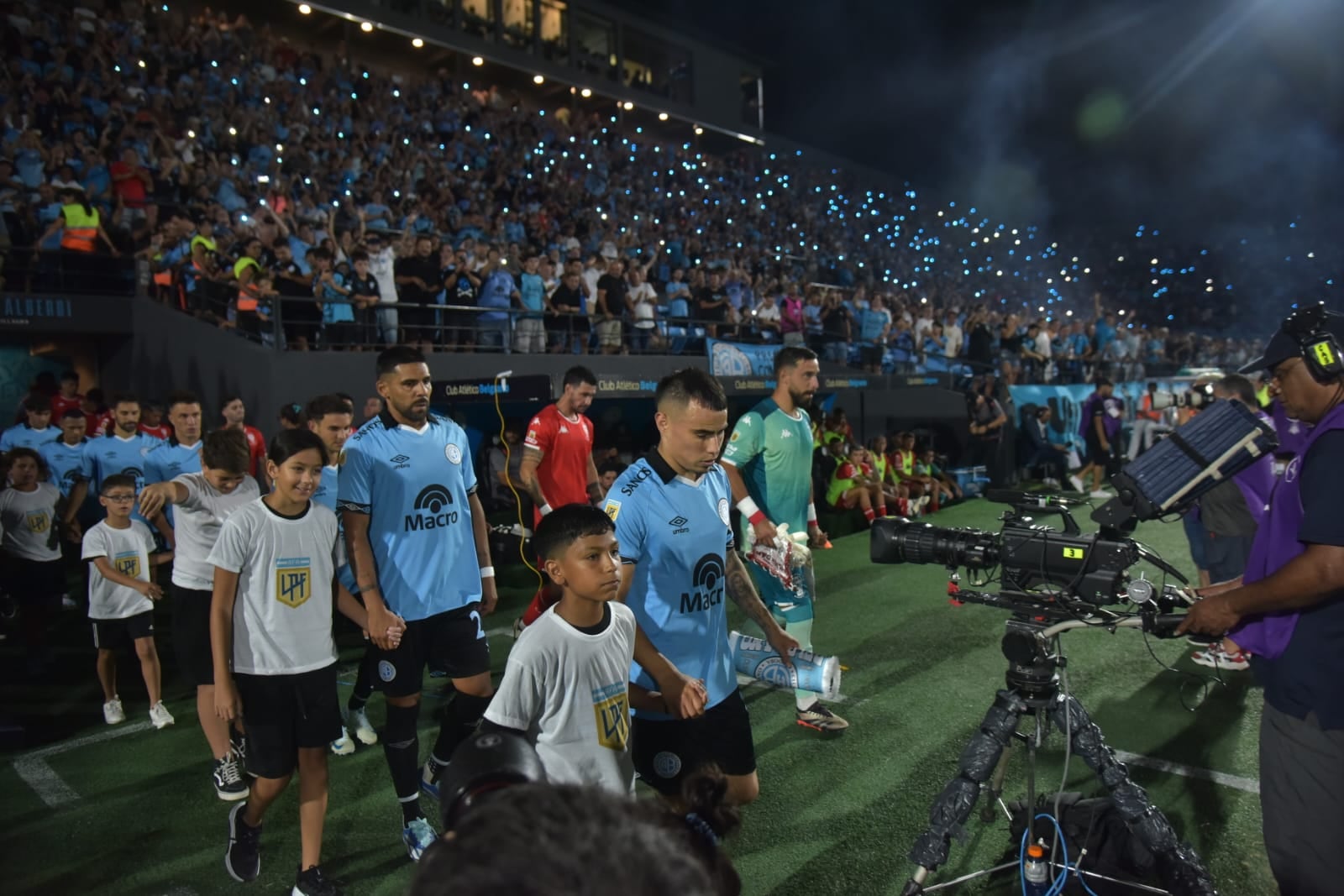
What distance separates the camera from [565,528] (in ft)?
8.95

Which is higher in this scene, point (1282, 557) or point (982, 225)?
point (982, 225)

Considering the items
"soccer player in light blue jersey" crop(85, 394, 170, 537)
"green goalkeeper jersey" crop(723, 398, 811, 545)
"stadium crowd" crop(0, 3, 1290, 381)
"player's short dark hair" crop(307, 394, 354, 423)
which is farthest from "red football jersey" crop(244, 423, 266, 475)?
"green goalkeeper jersey" crop(723, 398, 811, 545)

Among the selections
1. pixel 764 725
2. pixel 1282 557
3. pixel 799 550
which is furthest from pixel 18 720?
pixel 1282 557

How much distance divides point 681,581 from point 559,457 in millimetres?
3784

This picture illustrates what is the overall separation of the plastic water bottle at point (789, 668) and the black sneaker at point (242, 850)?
2.13m

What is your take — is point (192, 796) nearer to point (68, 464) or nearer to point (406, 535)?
point (406, 535)

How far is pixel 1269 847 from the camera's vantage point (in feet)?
8.65

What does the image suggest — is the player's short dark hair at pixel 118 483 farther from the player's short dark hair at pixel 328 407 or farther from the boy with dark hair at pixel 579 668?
the boy with dark hair at pixel 579 668

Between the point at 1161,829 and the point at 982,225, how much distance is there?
42.8m

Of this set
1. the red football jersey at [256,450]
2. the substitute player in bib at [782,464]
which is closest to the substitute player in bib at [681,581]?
the substitute player in bib at [782,464]

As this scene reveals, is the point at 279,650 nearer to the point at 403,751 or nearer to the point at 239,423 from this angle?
the point at 403,751

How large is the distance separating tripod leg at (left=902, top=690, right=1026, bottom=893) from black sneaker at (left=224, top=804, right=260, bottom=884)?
265cm

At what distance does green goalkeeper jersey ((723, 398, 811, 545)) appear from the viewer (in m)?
5.36

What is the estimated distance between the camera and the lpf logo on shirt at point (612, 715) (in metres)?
2.59
